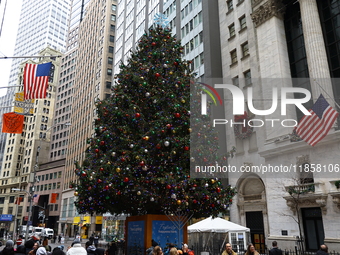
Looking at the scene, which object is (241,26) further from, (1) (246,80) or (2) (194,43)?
(2) (194,43)

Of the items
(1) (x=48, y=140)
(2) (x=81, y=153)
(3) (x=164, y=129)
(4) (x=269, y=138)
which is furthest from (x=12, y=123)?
(1) (x=48, y=140)

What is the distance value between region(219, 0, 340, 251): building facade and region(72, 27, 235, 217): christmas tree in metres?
10.7

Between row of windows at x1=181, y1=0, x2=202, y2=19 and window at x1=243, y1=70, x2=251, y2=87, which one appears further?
row of windows at x1=181, y1=0, x2=202, y2=19

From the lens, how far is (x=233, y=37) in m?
37.0

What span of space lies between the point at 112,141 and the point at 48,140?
109m

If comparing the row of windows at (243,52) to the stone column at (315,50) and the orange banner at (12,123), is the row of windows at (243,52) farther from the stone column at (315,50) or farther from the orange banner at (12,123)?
the orange banner at (12,123)

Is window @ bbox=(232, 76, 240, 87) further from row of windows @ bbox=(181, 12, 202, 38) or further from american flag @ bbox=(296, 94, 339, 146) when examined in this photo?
american flag @ bbox=(296, 94, 339, 146)

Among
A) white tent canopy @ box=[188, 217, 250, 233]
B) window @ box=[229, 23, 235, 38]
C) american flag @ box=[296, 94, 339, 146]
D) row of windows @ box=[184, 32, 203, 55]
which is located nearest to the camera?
american flag @ box=[296, 94, 339, 146]

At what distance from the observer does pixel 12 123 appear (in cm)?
2511

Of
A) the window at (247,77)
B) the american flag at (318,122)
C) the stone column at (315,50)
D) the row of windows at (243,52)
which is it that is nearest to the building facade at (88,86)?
the row of windows at (243,52)

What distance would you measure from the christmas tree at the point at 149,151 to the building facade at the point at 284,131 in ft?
35.0

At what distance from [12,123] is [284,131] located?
23.3m

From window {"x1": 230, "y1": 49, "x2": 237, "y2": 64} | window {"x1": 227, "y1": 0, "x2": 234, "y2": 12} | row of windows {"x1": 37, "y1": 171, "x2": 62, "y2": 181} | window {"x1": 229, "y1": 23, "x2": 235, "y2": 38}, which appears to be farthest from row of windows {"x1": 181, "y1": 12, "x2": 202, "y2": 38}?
row of windows {"x1": 37, "y1": 171, "x2": 62, "y2": 181}

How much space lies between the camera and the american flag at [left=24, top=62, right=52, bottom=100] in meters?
21.9
